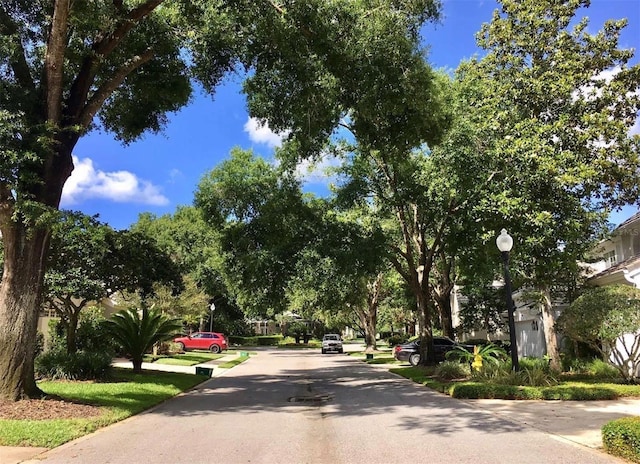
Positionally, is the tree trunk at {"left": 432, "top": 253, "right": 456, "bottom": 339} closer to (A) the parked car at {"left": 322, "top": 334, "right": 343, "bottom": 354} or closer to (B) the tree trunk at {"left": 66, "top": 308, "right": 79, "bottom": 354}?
(A) the parked car at {"left": 322, "top": 334, "right": 343, "bottom": 354}

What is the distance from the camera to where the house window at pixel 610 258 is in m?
25.5

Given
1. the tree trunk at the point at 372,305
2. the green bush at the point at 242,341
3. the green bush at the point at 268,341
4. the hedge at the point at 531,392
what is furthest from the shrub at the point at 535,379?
the green bush at the point at 268,341

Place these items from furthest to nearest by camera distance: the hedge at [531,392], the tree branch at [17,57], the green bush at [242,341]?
the green bush at [242,341] → the hedge at [531,392] → the tree branch at [17,57]

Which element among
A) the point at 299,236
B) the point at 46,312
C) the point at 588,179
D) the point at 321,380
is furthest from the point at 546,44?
the point at 46,312

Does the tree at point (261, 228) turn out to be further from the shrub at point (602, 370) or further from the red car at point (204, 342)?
the red car at point (204, 342)

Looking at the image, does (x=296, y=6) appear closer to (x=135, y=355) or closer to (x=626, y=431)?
(x=626, y=431)

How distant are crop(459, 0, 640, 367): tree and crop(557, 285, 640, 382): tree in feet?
7.85

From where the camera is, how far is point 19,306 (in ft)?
35.6

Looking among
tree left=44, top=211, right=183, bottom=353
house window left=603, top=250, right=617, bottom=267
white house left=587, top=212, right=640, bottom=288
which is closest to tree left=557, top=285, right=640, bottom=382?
white house left=587, top=212, right=640, bottom=288

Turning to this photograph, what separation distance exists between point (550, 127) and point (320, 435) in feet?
42.0

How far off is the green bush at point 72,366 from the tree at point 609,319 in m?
14.4

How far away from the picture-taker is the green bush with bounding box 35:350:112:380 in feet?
52.7

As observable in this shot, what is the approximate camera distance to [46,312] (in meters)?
25.9

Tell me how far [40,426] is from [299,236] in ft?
45.4
